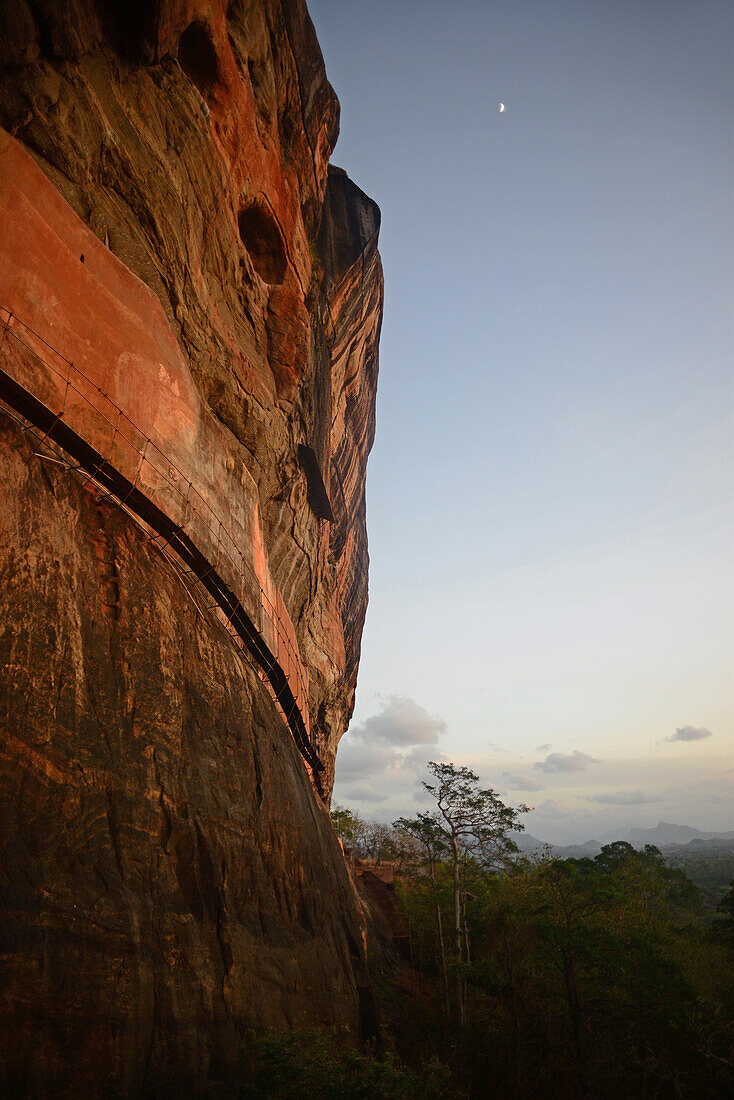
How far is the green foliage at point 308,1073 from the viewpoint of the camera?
7.61 metres

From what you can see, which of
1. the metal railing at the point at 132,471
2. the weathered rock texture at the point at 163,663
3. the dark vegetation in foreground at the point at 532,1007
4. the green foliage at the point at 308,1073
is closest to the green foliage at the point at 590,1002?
the dark vegetation in foreground at the point at 532,1007

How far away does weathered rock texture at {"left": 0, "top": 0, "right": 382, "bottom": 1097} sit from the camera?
7.04 m

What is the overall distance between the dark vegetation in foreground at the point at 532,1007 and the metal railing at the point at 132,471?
8.42 metres

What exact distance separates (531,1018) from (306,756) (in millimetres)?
11611

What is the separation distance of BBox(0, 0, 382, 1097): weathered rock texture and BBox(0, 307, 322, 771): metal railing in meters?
0.66

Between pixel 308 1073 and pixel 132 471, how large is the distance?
983cm

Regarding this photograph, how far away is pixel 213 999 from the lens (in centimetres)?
834

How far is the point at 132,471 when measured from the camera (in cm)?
1147

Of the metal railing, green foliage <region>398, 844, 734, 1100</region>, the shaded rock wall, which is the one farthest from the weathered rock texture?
green foliage <region>398, 844, 734, 1100</region>

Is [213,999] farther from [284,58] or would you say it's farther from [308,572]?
[284,58]

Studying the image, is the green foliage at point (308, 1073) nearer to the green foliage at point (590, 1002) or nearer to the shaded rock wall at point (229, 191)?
the green foliage at point (590, 1002)

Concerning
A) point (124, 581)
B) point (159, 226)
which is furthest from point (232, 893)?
point (159, 226)

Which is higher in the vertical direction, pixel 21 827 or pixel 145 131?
pixel 145 131

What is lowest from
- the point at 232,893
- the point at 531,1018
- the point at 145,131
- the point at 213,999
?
the point at 531,1018
